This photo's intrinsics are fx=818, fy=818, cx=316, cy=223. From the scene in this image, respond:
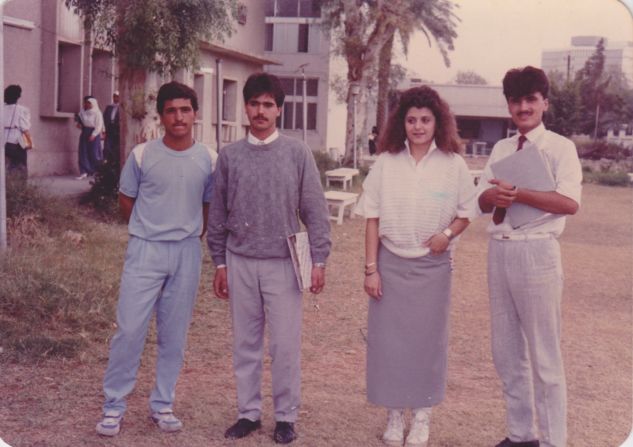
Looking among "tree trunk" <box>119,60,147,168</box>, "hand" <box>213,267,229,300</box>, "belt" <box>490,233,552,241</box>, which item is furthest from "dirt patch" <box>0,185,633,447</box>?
"tree trunk" <box>119,60,147,168</box>

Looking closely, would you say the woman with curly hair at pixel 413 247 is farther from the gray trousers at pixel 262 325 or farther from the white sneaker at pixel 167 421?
the white sneaker at pixel 167 421

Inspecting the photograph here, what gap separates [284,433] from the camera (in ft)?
13.0

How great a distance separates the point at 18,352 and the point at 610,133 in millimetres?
48508

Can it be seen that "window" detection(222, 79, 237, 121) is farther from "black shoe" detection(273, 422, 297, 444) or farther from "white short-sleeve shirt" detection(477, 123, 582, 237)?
"white short-sleeve shirt" detection(477, 123, 582, 237)

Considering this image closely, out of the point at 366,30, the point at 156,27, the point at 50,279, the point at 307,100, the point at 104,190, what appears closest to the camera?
the point at 50,279

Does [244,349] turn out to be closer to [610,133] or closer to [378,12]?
[378,12]

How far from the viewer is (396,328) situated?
3.92 meters

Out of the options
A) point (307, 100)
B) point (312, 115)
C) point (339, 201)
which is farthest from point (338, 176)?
point (312, 115)

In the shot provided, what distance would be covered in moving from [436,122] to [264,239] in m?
0.99

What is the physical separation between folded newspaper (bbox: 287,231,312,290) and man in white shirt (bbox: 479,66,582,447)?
2.81ft

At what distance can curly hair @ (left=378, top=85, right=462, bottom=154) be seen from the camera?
12.6 ft

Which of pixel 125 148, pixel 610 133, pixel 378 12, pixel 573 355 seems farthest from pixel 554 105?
pixel 573 355

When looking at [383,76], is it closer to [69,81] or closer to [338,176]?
[338,176]

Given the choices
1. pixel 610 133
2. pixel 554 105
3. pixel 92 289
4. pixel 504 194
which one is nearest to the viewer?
pixel 504 194
